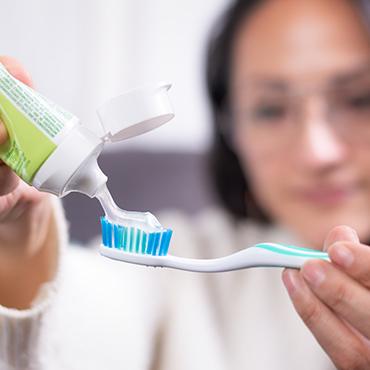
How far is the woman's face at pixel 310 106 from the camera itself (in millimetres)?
687

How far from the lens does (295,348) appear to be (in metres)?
0.66

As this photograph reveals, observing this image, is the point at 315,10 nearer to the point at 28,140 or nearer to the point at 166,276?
the point at 166,276

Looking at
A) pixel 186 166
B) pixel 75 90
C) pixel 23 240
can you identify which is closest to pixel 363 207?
pixel 186 166

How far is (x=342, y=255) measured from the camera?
307 millimetres

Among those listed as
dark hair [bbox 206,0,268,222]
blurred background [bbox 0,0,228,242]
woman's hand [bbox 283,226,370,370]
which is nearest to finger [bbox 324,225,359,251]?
woman's hand [bbox 283,226,370,370]

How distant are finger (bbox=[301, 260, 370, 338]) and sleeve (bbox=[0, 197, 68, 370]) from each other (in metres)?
0.17

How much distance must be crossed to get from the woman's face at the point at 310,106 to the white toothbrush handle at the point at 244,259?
0.36 metres

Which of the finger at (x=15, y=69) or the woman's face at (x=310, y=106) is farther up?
the finger at (x=15, y=69)

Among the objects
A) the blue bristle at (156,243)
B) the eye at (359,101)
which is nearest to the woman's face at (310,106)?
the eye at (359,101)

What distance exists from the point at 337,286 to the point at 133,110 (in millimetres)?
137

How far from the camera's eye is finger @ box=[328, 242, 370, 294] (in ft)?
1.00

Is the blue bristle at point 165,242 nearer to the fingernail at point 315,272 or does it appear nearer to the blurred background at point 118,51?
the fingernail at point 315,272

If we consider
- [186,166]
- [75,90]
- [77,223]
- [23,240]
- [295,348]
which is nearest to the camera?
[23,240]

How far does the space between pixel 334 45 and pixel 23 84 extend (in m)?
0.48
